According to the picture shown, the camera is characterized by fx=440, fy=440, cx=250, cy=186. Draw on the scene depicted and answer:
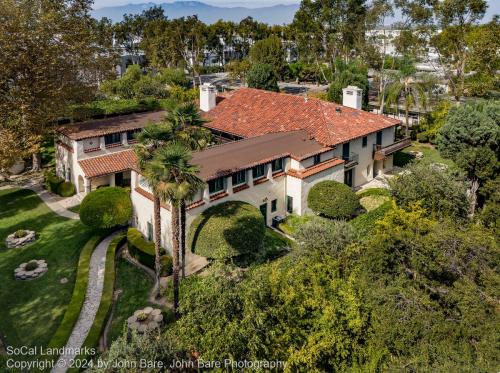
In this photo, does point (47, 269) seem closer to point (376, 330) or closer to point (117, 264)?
point (117, 264)

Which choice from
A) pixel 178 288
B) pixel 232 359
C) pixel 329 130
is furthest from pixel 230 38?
pixel 232 359

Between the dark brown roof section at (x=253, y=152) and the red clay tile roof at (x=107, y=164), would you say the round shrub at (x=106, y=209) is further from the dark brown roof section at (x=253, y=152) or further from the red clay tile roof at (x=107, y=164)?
the dark brown roof section at (x=253, y=152)

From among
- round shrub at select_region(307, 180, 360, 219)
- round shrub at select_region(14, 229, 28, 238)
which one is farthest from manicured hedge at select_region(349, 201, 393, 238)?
round shrub at select_region(14, 229, 28, 238)

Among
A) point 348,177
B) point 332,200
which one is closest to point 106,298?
point 332,200

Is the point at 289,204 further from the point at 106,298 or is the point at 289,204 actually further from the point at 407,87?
the point at 407,87

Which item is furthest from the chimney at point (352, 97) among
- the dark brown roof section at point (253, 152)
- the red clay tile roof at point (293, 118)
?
the dark brown roof section at point (253, 152)

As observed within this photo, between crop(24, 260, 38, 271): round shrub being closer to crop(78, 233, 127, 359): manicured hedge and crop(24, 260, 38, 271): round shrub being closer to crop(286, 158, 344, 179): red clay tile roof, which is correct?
crop(78, 233, 127, 359): manicured hedge
